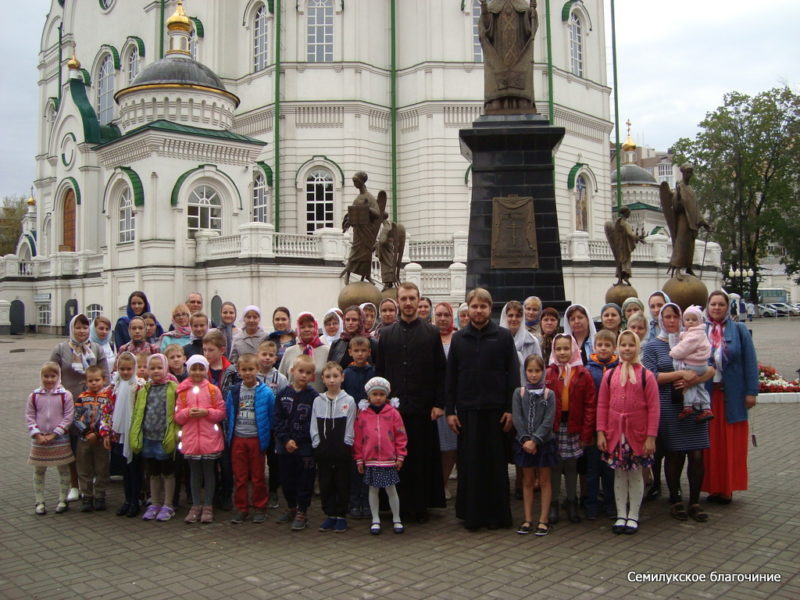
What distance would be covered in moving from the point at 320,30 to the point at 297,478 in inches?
1166

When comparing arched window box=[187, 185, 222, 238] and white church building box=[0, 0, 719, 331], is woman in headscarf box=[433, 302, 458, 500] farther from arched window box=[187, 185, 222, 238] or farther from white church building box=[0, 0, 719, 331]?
arched window box=[187, 185, 222, 238]

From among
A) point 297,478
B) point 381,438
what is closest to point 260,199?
point 297,478

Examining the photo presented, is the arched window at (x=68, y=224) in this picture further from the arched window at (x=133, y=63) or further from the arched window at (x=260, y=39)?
the arched window at (x=260, y=39)

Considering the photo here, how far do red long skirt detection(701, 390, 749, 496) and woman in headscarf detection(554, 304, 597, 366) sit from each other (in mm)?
1188

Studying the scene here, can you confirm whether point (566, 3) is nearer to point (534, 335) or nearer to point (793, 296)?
point (534, 335)

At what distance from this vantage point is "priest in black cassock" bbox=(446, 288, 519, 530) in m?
6.49

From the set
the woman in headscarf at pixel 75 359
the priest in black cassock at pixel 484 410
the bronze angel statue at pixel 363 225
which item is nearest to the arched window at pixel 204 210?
the bronze angel statue at pixel 363 225

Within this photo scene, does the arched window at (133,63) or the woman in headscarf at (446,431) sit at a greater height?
the arched window at (133,63)

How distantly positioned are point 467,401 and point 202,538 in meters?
2.49

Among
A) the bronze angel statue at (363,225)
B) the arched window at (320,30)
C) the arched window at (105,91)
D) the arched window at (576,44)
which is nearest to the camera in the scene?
the bronze angel statue at (363,225)

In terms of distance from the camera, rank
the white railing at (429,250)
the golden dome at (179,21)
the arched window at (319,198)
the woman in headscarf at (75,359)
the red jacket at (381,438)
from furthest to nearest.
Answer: the arched window at (319,198)
the golden dome at (179,21)
the white railing at (429,250)
the woman in headscarf at (75,359)
the red jacket at (381,438)

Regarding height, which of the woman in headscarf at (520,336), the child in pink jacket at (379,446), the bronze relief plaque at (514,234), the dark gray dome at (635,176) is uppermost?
the dark gray dome at (635,176)

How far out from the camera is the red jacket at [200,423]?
6.89 meters

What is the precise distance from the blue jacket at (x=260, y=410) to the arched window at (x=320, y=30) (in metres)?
28.4
